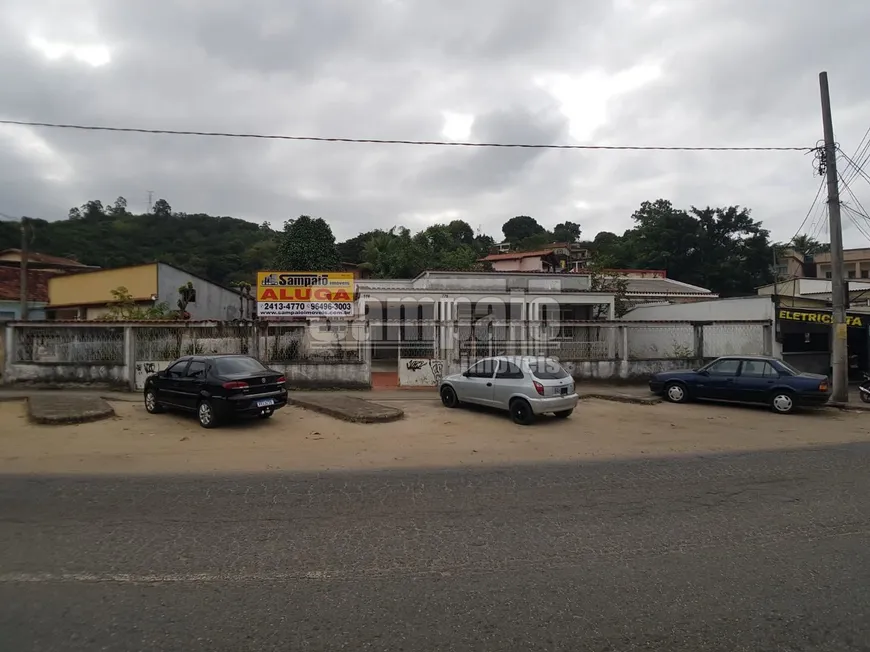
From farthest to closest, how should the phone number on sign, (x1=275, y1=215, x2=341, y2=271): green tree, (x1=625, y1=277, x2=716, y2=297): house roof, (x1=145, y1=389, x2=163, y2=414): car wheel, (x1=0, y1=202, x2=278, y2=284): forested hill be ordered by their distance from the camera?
(x1=0, y1=202, x2=278, y2=284): forested hill, (x1=275, y1=215, x2=341, y2=271): green tree, (x1=625, y1=277, x2=716, y2=297): house roof, the phone number on sign, (x1=145, y1=389, x2=163, y2=414): car wheel

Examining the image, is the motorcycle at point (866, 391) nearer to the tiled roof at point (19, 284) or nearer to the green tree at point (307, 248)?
the green tree at point (307, 248)

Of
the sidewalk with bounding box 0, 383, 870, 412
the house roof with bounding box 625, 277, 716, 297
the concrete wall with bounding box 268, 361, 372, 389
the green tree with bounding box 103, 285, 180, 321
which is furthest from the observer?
the house roof with bounding box 625, 277, 716, 297

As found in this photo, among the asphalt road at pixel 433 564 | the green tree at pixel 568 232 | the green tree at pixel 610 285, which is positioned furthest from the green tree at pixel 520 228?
the asphalt road at pixel 433 564

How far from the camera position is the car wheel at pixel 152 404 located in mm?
11922

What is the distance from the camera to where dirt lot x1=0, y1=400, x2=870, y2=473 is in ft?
26.3

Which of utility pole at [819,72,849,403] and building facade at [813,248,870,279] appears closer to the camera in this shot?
utility pole at [819,72,849,403]

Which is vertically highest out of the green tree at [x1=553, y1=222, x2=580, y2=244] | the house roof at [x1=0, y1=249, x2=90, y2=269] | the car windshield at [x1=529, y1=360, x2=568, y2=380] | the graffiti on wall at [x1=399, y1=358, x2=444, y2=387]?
the green tree at [x1=553, y1=222, x2=580, y2=244]

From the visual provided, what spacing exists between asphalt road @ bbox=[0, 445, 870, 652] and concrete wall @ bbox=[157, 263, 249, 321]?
2085cm

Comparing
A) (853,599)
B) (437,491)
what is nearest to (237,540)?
(437,491)

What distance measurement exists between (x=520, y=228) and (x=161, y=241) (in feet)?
184

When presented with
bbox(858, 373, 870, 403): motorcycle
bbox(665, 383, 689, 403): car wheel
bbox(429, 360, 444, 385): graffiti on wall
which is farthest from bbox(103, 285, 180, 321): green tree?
bbox(858, 373, 870, 403): motorcycle

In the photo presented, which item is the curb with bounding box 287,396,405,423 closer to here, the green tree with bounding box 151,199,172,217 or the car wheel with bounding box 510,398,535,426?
the car wheel with bounding box 510,398,535,426

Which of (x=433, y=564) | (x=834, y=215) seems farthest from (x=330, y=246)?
(x=433, y=564)

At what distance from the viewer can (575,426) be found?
1123 cm
